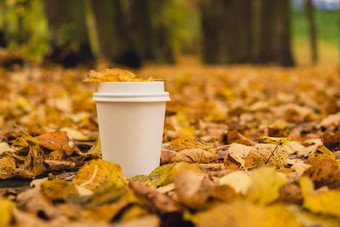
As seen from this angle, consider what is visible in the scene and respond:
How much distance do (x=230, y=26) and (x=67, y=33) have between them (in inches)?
432

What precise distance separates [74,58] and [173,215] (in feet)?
24.1

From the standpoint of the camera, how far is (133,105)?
159 centimetres

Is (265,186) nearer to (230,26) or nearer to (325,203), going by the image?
(325,203)

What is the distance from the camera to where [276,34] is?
46.7 ft

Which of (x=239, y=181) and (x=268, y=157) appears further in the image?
(x=268, y=157)

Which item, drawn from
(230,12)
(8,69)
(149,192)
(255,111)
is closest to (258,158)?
(149,192)

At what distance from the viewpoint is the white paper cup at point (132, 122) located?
1.58m

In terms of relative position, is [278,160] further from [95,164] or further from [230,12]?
[230,12]

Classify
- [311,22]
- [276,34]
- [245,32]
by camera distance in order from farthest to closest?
[311,22]
[245,32]
[276,34]

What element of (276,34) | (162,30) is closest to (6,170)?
(276,34)

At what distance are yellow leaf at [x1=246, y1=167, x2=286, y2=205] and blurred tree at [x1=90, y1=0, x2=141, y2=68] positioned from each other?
31.9ft

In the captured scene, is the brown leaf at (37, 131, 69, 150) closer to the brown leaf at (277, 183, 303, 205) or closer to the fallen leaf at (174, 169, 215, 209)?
the fallen leaf at (174, 169, 215, 209)

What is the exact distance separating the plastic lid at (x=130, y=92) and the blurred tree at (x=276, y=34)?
13.0 metres

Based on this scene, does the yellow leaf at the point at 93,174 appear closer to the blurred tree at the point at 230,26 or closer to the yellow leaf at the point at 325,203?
the yellow leaf at the point at 325,203
